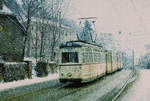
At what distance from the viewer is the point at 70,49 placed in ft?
52.6

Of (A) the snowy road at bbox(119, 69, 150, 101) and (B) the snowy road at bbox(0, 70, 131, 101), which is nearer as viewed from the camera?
(B) the snowy road at bbox(0, 70, 131, 101)

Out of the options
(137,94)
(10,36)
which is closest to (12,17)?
(10,36)

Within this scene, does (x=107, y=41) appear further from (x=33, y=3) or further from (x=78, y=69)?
(x=78, y=69)

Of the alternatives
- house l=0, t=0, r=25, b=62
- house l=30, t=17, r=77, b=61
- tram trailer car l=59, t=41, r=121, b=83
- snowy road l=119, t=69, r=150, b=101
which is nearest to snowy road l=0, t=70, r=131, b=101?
tram trailer car l=59, t=41, r=121, b=83

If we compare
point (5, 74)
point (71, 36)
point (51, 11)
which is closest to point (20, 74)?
point (5, 74)

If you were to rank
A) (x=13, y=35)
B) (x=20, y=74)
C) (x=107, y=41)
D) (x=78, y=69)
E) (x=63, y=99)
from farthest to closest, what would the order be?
(x=107, y=41)
(x=13, y=35)
(x=20, y=74)
(x=78, y=69)
(x=63, y=99)

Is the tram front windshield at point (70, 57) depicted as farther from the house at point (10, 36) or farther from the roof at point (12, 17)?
the roof at point (12, 17)

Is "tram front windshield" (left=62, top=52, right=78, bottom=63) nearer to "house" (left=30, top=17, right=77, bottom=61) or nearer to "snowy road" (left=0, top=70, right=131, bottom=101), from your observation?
"snowy road" (left=0, top=70, right=131, bottom=101)

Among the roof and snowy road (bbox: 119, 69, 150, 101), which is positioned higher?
the roof

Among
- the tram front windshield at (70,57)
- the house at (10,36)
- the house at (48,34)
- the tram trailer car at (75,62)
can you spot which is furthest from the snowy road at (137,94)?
the house at (10,36)

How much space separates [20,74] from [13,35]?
12.7 metres

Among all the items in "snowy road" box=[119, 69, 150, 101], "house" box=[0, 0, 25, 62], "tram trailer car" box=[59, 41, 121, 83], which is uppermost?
"house" box=[0, 0, 25, 62]

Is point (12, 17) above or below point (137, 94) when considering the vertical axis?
above

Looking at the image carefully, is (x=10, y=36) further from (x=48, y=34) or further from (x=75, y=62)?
(x=75, y=62)
